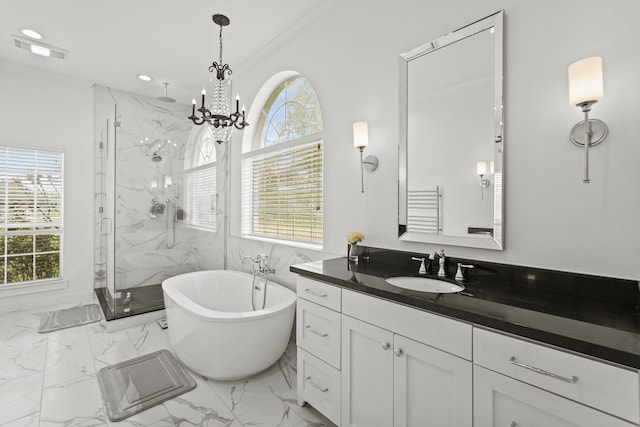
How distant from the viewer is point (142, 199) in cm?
361

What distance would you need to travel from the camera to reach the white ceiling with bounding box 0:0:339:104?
8.20ft

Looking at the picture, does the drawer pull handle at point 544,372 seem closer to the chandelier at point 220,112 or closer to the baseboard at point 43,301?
the chandelier at point 220,112

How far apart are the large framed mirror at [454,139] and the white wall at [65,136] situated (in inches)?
167

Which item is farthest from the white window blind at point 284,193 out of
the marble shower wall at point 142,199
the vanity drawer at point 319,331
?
the vanity drawer at point 319,331

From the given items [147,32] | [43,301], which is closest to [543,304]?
[147,32]

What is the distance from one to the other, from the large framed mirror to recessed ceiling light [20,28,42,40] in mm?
3433

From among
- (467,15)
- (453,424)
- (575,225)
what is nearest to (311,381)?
(453,424)

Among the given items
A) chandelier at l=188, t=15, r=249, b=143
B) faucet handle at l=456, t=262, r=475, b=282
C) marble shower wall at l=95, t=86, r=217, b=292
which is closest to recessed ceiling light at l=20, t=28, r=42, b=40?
marble shower wall at l=95, t=86, r=217, b=292

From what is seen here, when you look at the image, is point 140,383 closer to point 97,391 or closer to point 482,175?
point 97,391

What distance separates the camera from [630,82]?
4.02 feet

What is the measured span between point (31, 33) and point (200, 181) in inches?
81.3

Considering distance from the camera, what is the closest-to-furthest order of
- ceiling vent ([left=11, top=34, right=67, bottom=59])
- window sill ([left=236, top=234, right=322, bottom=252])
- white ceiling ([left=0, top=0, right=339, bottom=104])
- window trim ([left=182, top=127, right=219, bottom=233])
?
1. white ceiling ([left=0, top=0, right=339, bottom=104])
2. window sill ([left=236, top=234, right=322, bottom=252])
3. ceiling vent ([left=11, top=34, right=67, bottom=59])
4. window trim ([left=182, top=127, right=219, bottom=233])

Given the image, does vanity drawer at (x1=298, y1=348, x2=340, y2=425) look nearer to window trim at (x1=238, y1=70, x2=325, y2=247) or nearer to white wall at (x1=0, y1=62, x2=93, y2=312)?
window trim at (x1=238, y1=70, x2=325, y2=247)

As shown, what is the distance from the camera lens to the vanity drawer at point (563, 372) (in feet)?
2.71
